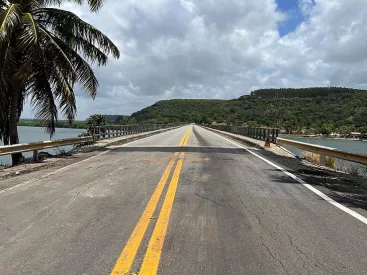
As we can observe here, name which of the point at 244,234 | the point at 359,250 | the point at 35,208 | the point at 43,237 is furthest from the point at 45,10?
the point at 359,250

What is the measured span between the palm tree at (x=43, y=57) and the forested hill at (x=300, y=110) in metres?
32.4

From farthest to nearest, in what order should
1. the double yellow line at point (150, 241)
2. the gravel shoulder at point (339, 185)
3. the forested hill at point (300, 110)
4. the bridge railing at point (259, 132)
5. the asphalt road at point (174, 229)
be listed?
1. the forested hill at point (300, 110)
2. the bridge railing at point (259, 132)
3. the gravel shoulder at point (339, 185)
4. the asphalt road at point (174, 229)
5. the double yellow line at point (150, 241)

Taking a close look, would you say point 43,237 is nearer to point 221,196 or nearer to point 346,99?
point 221,196

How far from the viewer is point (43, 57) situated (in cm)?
1482

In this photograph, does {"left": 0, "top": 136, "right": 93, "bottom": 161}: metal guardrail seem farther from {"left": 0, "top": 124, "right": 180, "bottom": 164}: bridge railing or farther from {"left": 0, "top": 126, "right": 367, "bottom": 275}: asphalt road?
{"left": 0, "top": 126, "right": 367, "bottom": 275}: asphalt road

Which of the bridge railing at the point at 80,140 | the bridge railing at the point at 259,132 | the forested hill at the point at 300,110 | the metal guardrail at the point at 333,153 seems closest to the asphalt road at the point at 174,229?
the metal guardrail at the point at 333,153

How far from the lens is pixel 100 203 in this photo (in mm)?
6781

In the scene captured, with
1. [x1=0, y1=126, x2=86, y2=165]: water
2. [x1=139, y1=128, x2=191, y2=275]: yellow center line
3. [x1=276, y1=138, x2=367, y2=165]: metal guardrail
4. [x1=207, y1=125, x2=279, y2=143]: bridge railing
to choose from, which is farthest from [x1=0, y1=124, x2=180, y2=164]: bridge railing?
[x1=207, y1=125, x2=279, y2=143]: bridge railing

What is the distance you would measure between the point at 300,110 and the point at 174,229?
90.5m

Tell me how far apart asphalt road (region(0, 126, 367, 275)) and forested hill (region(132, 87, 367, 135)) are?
119ft

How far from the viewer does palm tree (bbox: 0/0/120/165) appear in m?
13.3

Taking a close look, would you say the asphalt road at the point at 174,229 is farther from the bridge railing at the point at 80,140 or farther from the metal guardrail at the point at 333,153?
the bridge railing at the point at 80,140

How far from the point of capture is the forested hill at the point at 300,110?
188 ft

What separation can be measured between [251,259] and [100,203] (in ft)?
11.4
